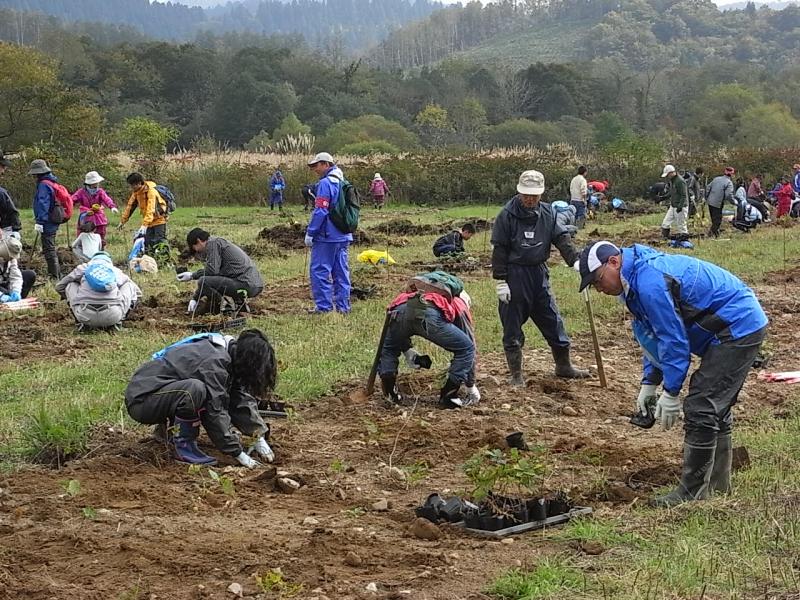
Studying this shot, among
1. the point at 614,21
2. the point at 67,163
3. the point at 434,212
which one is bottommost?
the point at 434,212

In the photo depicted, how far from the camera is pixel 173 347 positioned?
6.57m

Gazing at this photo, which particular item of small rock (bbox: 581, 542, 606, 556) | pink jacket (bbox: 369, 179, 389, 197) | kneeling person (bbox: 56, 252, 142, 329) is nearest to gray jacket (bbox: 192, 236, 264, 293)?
kneeling person (bbox: 56, 252, 142, 329)

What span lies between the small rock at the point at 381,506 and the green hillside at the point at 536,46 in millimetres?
143316

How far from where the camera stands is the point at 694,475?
224 inches

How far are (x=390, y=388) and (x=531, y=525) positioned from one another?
332cm

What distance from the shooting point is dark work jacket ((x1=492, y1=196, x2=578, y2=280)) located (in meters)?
9.03

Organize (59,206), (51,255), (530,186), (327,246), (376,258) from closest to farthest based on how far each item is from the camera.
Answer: (530,186) < (327,246) < (59,206) < (51,255) < (376,258)

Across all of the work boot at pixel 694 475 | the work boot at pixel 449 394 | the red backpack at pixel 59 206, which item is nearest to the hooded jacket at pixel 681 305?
the work boot at pixel 694 475

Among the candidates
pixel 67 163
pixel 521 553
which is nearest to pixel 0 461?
pixel 521 553

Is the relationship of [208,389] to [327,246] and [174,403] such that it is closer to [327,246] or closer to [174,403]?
[174,403]

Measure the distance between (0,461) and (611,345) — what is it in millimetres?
6965

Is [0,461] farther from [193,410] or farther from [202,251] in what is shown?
[202,251]

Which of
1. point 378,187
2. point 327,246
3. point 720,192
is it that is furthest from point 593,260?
point 378,187

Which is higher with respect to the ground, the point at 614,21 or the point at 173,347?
the point at 614,21
